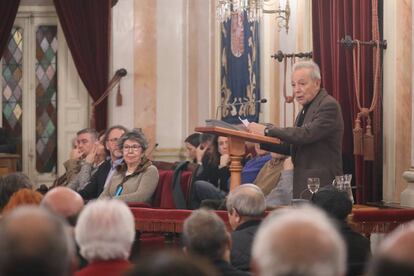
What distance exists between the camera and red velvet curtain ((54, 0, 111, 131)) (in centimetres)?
1224

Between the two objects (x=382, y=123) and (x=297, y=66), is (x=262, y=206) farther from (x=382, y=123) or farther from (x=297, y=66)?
(x=382, y=123)

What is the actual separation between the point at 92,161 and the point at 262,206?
398cm

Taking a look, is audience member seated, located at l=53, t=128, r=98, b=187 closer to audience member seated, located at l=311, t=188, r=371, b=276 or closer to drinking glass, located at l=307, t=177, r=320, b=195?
drinking glass, located at l=307, t=177, r=320, b=195

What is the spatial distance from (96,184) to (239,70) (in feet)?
11.3

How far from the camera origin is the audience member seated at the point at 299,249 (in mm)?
1912

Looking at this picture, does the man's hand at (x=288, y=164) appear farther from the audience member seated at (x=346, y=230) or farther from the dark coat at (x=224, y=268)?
the dark coat at (x=224, y=268)

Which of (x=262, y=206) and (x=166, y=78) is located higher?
(x=166, y=78)

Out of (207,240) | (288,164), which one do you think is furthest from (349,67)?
(207,240)

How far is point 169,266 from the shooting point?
1.80 meters

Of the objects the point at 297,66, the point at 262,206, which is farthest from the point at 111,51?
the point at 262,206

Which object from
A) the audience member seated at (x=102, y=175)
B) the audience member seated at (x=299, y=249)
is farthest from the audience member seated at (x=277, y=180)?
the audience member seated at (x=299, y=249)

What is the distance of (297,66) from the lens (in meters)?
5.73

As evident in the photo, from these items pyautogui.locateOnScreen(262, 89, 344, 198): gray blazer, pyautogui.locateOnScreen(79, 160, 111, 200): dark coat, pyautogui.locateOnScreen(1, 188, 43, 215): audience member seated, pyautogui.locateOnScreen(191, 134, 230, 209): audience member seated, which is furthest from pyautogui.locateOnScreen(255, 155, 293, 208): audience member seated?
pyautogui.locateOnScreen(1, 188, 43, 215): audience member seated

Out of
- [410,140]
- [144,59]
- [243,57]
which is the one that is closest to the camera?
[410,140]
